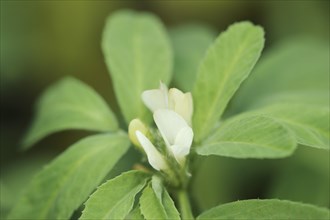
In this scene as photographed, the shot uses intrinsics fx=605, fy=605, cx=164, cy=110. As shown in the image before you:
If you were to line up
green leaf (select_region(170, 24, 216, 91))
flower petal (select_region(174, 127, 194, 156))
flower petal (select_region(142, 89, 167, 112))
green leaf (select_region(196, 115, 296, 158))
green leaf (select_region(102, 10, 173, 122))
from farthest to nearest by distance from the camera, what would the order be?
1. green leaf (select_region(170, 24, 216, 91))
2. green leaf (select_region(102, 10, 173, 122))
3. flower petal (select_region(142, 89, 167, 112))
4. flower petal (select_region(174, 127, 194, 156))
5. green leaf (select_region(196, 115, 296, 158))

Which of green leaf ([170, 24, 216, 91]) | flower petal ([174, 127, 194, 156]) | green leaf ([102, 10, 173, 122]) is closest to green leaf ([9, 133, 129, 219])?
green leaf ([102, 10, 173, 122])

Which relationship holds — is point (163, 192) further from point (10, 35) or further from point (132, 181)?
point (10, 35)

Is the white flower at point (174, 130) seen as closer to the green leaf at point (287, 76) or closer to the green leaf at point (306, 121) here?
the green leaf at point (306, 121)

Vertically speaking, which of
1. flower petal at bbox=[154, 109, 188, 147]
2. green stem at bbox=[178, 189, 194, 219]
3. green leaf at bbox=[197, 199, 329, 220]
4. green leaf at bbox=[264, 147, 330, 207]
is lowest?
green leaf at bbox=[264, 147, 330, 207]

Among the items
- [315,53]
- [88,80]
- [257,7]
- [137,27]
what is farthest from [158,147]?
[257,7]

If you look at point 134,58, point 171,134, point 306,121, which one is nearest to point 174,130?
point 171,134

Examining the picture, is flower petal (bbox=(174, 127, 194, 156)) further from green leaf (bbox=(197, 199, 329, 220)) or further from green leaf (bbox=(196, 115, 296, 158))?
green leaf (bbox=(197, 199, 329, 220))
